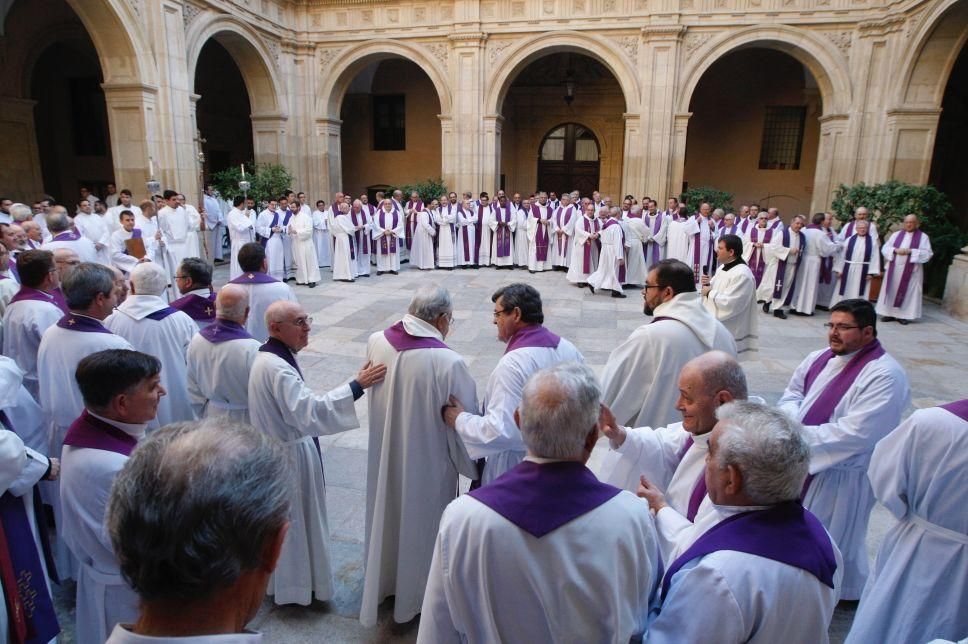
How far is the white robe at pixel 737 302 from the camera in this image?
207 inches

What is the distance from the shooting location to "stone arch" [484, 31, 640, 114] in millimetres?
15320

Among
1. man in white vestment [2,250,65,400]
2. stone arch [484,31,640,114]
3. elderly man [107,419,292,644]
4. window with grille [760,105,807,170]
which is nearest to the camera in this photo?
elderly man [107,419,292,644]

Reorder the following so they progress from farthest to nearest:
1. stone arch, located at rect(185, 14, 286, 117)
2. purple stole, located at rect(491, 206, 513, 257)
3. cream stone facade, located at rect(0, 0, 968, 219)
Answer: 1. purple stole, located at rect(491, 206, 513, 257)
2. stone arch, located at rect(185, 14, 286, 117)
3. cream stone facade, located at rect(0, 0, 968, 219)

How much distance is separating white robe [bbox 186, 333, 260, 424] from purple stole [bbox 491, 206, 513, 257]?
448 inches

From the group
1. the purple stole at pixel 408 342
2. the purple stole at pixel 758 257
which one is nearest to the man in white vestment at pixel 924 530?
the purple stole at pixel 408 342

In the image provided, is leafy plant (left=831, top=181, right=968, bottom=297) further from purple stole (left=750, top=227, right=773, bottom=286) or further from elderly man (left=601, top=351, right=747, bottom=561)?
elderly man (left=601, top=351, right=747, bottom=561)

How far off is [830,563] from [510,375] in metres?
1.42

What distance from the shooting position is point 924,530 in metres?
2.34

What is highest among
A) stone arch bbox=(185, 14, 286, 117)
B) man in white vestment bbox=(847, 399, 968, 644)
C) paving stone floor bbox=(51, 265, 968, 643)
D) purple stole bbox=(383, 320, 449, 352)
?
stone arch bbox=(185, 14, 286, 117)

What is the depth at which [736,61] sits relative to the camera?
743 inches

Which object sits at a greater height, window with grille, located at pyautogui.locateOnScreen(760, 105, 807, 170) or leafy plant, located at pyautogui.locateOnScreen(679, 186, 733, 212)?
window with grille, located at pyautogui.locateOnScreen(760, 105, 807, 170)

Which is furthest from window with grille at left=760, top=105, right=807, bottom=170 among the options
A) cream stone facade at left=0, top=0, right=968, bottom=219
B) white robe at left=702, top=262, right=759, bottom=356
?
white robe at left=702, top=262, right=759, bottom=356

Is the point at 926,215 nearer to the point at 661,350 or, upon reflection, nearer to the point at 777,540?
the point at 661,350

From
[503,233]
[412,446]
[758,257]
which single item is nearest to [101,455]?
[412,446]
